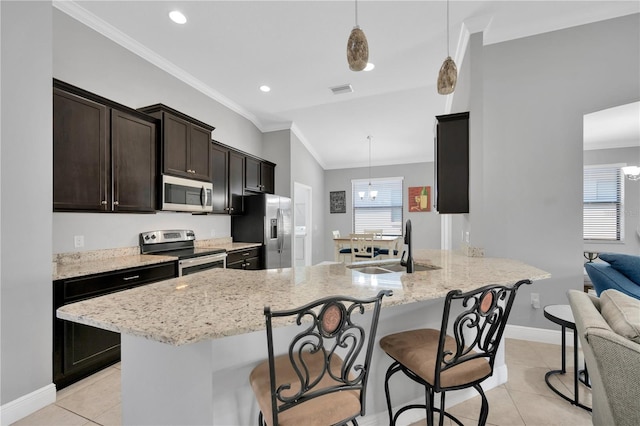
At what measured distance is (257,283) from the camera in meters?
1.51

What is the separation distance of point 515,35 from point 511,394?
332 cm

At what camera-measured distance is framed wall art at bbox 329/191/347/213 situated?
7.89 meters

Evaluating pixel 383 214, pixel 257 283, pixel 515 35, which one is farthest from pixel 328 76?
pixel 383 214

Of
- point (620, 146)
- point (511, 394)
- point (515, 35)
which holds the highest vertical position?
point (515, 35)

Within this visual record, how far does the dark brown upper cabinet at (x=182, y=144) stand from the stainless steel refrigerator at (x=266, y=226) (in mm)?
957

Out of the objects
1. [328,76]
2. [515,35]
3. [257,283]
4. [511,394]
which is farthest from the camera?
[328,76]

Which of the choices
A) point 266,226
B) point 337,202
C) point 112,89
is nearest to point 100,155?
point 112,89

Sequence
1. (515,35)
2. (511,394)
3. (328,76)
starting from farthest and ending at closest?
1. (328,76)
2. (515,35)
3. (511,394)

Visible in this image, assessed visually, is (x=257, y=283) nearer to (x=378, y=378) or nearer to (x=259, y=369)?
(x=259, y=369)

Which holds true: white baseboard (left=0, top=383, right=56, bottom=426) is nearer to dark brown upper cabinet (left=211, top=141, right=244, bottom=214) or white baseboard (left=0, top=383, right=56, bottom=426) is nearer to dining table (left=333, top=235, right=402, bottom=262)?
dark brown upper cabinet (left=211, top=141, right=244, bottom=214)

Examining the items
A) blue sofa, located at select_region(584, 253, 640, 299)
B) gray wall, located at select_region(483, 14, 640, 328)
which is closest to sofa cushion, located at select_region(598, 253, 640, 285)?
blue sofa, located at select_region(584, 253, 640, 299)

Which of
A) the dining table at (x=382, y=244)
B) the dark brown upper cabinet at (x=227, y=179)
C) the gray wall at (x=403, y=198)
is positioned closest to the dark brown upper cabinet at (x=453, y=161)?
the dining table at (x=382, y=244)

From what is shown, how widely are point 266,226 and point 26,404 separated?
9.95 feet

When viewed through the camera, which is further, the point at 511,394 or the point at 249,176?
the point at 249,176
